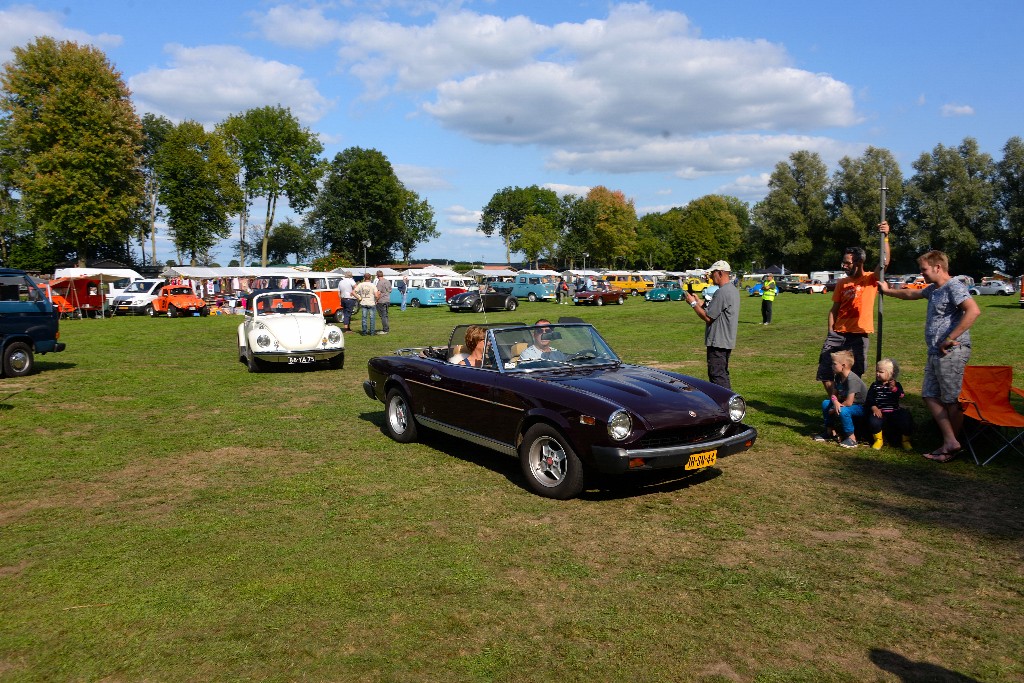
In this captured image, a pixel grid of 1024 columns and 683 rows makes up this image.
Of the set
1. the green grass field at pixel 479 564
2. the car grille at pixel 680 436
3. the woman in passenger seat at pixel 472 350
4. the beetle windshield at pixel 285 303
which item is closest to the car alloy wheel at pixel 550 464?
the green grass field at pixel 479 564

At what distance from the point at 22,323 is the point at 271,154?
59.4 metres

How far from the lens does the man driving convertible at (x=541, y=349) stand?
703 cm

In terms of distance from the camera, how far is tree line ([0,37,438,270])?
4403cm

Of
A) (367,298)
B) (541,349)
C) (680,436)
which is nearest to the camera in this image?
(680,436)

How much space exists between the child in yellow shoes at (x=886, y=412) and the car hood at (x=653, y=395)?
2166 mm

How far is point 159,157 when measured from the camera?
66812 mm

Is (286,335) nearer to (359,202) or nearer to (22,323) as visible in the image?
(22,323)

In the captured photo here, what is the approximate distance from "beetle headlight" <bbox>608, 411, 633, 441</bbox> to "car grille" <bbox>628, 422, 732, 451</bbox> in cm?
11

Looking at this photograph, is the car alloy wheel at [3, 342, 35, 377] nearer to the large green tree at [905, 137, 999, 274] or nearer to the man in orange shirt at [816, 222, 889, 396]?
the man in orange shirt at [816, 222, 889, 396]

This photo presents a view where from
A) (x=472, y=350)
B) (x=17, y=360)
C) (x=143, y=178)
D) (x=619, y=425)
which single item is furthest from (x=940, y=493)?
(x=143, y=178)

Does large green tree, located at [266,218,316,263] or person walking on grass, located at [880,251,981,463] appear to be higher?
large green tree, located at [266,218,316,263]

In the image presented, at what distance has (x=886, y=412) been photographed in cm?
768

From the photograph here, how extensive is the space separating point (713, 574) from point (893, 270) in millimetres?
96100

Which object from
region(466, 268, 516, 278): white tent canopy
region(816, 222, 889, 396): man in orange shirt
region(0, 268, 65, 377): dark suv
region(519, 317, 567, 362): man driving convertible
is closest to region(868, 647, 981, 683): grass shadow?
region(519, 317, 567, 362): man driving convertible
